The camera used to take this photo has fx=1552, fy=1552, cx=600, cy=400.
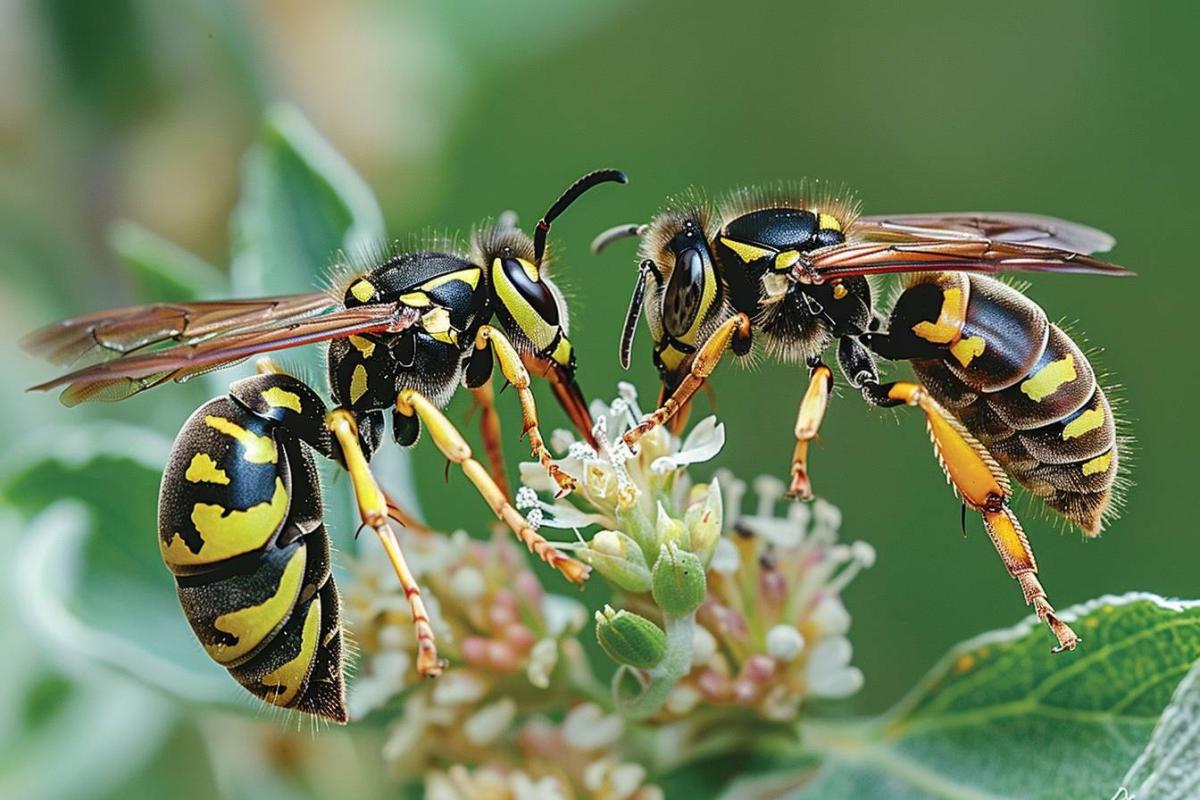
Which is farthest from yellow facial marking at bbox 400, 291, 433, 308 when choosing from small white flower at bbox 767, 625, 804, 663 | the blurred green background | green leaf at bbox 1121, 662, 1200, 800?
green leaf at bbox 1121, 662, 1200, 800

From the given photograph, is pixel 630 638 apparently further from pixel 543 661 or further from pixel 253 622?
pixel 253 622

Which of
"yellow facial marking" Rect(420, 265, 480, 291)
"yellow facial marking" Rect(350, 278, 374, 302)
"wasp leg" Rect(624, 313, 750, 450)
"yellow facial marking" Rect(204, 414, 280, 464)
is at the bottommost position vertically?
"wasp leg" Rect(624, 313, 750, 450)

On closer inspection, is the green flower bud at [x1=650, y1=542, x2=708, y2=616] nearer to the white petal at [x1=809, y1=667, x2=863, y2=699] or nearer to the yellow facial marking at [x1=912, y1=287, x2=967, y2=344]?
the white petal at [x1=809, y1=667, x2=863, y2=699]

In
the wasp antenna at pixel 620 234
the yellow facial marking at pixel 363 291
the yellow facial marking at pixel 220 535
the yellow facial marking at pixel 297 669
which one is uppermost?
the yellow facial marking at pixel 363 291

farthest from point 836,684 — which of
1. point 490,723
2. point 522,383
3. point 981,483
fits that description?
point 522,383

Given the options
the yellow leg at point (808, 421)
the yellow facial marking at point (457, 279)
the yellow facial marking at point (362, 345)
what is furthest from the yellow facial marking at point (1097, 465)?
the yellow facial marking at point (362, 345)

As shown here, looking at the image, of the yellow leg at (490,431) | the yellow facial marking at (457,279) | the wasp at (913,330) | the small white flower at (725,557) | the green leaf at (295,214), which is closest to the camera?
the small white flower at (725,557)

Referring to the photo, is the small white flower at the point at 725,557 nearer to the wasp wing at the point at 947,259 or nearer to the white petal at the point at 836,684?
the white petal at the point at 836,684
